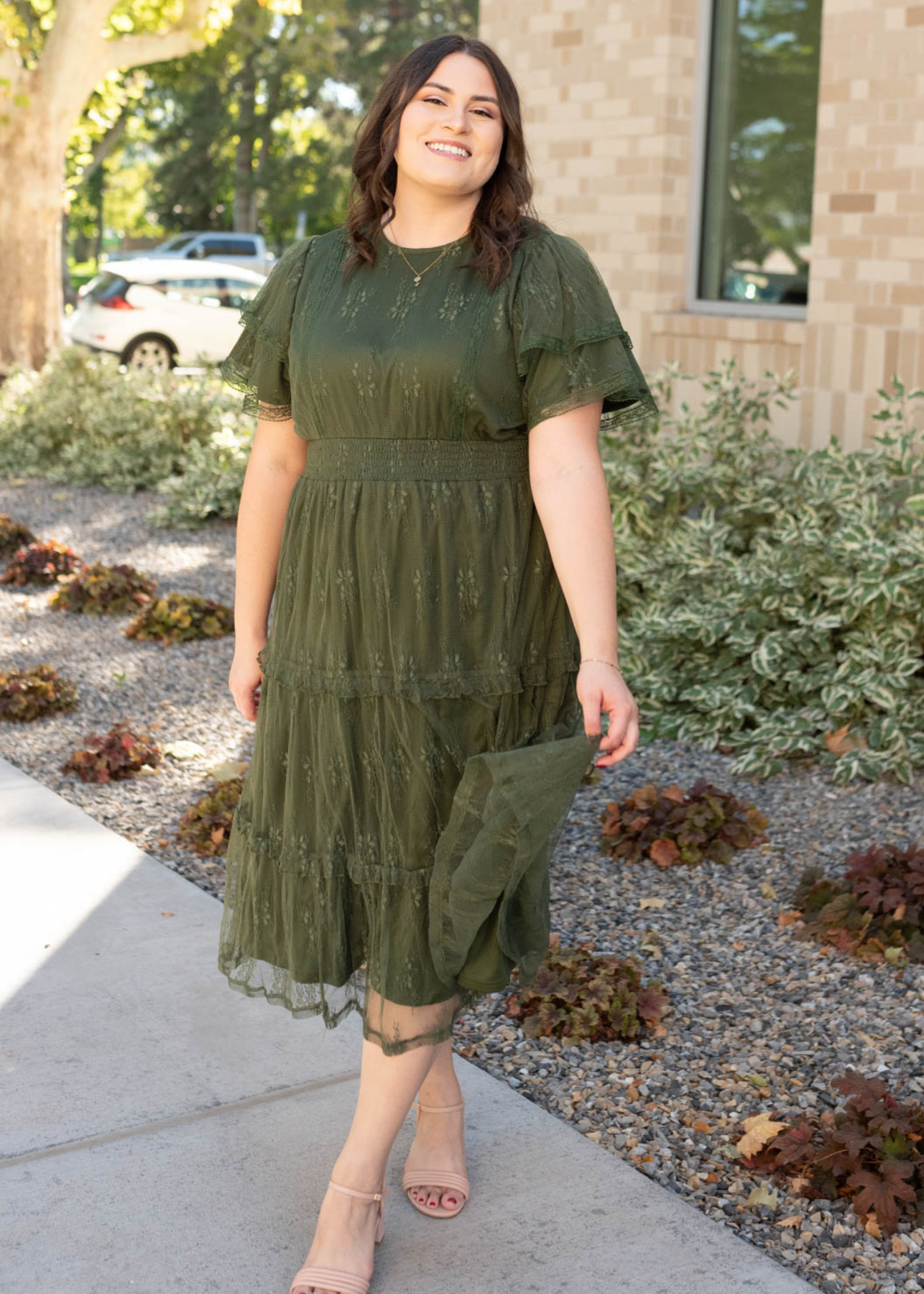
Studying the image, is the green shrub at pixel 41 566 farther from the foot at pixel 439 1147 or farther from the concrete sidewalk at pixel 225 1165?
the foot at pixel 439 1147

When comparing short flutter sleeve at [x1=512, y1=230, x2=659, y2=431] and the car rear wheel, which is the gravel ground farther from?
the car rear wheel

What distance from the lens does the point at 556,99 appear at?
7961 mm

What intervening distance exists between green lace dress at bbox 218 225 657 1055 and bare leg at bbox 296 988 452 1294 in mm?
51

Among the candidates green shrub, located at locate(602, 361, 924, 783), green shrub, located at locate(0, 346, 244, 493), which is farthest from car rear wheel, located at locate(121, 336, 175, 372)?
green shrub, located at locate(602, 361, 924, 783)

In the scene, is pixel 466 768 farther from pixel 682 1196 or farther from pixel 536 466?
pixel 682 1196

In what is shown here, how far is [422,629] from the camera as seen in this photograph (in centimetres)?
232

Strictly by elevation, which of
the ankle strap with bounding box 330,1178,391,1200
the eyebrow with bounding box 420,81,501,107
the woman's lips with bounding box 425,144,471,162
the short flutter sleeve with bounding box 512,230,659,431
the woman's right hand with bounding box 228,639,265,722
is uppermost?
the eyebrow with bounding box 420,81,501,107

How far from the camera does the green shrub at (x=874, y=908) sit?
12.0 feet

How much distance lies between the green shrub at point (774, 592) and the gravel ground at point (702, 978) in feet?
0.57

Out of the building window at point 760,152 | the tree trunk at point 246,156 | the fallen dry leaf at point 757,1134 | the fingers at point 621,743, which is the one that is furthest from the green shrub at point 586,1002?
the tree trunk at point 246,156

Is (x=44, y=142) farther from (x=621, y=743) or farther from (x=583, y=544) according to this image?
(x=621, y=743)

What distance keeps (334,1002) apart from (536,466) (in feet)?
3.27

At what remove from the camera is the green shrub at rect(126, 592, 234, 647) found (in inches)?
271

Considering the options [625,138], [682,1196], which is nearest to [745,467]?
[625,138]
